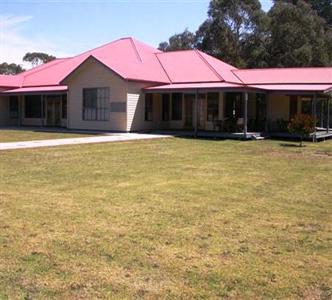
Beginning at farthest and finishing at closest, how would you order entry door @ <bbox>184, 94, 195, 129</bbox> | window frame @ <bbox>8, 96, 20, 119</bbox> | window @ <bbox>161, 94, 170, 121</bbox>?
window frame @ <bbox>8, 96, 20, 119</bbox>, window @ <bbox>161, 94, 170, 121</bbox>, entry door @ <bbox>184, 94, 195, 129</bbox>

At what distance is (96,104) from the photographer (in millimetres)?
29453

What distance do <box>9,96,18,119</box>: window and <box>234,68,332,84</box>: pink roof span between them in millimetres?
15698

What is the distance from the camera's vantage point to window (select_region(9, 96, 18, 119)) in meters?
36.8

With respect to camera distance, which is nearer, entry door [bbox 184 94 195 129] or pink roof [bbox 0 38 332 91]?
pink roof [bbox 0 38 332 91]

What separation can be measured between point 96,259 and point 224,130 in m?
21.6

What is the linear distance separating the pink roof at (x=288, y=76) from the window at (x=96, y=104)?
334 inches

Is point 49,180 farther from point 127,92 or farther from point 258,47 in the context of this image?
point 258,47

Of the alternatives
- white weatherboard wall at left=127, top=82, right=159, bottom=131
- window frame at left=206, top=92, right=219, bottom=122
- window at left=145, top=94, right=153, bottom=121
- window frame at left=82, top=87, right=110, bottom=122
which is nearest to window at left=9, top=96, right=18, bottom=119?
window frame at left=82, top=87, right=110, bottom=122

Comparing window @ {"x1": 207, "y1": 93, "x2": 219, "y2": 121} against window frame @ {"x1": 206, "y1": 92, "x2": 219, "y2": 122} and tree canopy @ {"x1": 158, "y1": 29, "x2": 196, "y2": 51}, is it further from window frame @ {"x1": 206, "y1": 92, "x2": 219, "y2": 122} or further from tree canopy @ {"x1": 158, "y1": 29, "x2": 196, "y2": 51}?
tree canopy @ {"x1": 158, "y1": 29, "x2": 196, "y2": 51}

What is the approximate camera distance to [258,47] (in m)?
49.5

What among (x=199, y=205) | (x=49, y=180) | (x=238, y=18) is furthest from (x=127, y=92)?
(x=238, y=18)

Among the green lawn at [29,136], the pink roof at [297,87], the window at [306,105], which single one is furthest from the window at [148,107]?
the window at [306,105]

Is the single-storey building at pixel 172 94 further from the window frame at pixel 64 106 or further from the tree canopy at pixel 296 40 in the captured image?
the tree canopy at pixel 296 40

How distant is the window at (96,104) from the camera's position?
28.9m
